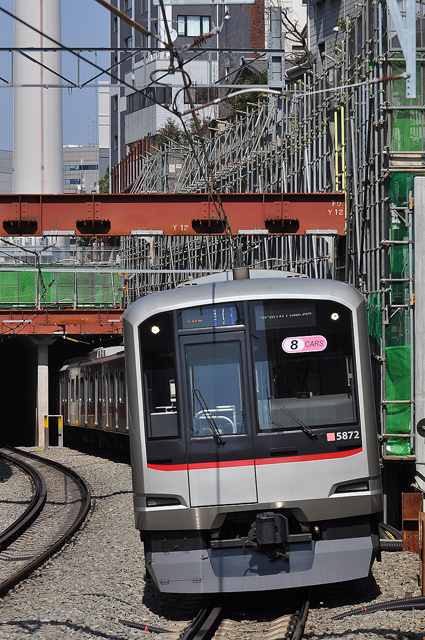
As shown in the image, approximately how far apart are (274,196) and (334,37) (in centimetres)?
1521

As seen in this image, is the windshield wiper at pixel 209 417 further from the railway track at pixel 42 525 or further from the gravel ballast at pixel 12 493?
the gravel ballast at pixel 12 493

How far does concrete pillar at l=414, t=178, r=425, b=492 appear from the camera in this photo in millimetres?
12844

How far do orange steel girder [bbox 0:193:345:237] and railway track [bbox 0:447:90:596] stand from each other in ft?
17.2

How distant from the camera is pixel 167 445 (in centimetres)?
740

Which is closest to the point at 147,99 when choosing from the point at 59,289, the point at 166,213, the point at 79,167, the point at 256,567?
the point at 59,289

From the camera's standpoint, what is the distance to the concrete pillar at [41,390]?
3344cm

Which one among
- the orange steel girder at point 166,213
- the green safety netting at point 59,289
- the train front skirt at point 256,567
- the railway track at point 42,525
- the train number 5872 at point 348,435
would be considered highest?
the green safety netting at point 59,289

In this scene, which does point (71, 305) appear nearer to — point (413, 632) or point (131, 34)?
point (131, 34)

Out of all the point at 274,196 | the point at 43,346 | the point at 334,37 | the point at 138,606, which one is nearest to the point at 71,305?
the point at 43,346

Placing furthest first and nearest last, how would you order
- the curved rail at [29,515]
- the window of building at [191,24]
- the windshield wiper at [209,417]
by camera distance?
the window of building at [191,24]
the curved rail at [29,515]
the windshield wiper at [209,417]

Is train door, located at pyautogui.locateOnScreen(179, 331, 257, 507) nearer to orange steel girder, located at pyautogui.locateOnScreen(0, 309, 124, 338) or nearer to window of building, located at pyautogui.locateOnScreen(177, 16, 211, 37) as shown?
orange steel girder, located at pyautogui.locateOnScreen(0, 309, 124, 338)

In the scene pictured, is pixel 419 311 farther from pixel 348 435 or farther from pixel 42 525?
pixel 42 525

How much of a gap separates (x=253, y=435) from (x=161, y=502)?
0.97 metres

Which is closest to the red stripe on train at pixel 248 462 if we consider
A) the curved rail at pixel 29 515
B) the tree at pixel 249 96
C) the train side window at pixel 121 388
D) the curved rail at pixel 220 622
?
the curved rail at pixel 220 622
